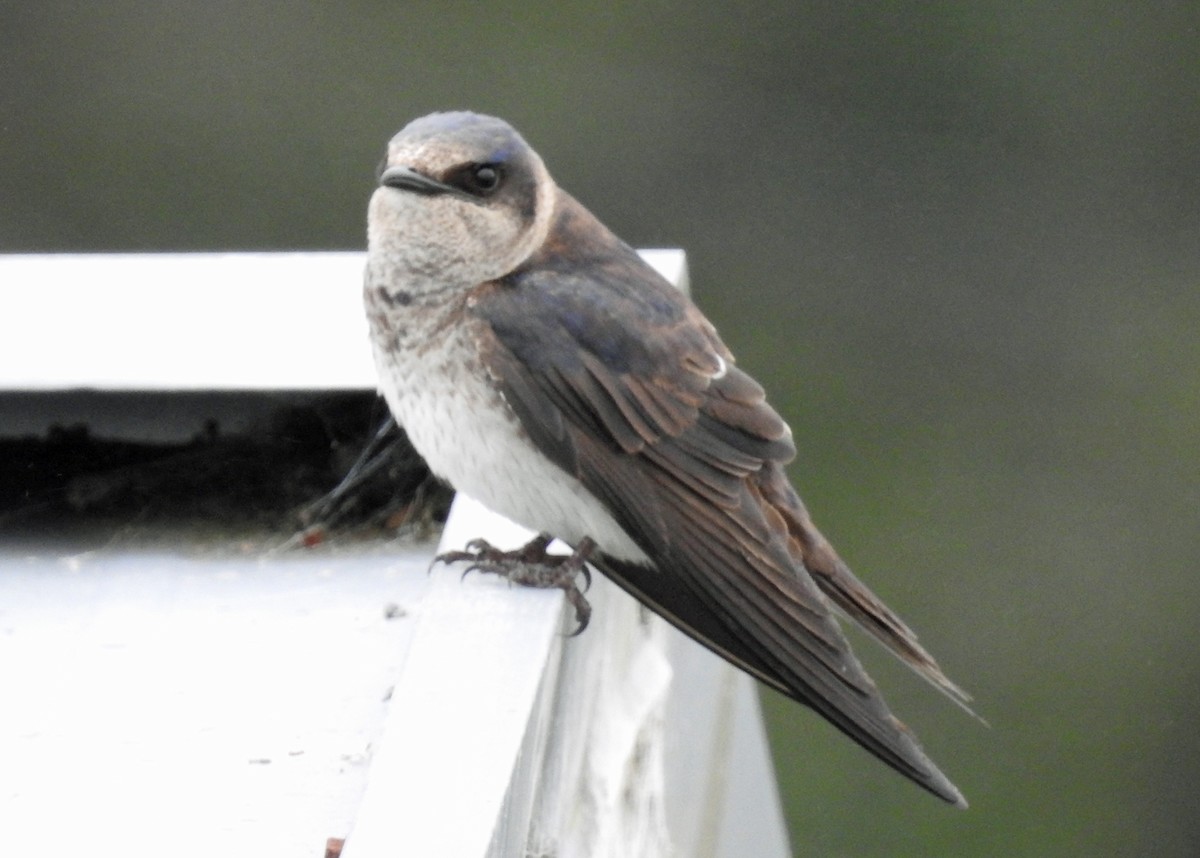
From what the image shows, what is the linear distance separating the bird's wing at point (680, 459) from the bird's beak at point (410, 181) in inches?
3.6

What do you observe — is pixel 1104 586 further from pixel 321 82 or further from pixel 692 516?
pixel 692 516

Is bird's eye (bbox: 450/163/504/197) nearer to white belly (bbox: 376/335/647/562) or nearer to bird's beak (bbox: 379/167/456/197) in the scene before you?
bird's beak (bbox: 379/167/456/197)

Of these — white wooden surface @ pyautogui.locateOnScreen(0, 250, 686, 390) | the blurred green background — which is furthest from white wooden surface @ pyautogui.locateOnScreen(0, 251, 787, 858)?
the blurred green background

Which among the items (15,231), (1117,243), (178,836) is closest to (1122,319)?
(1117,243)

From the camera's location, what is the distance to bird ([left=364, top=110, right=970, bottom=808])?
1.92 m

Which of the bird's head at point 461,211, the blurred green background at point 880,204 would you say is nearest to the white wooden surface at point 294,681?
the bird's head at point 461,211

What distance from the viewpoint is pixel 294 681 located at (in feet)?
5.56

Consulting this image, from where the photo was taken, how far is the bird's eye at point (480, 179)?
203cm

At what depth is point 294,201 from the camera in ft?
17.4

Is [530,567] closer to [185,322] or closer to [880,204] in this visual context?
[185,322]

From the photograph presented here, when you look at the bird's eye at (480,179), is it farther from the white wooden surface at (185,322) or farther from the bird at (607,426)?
the white wooden surface at (185,322)

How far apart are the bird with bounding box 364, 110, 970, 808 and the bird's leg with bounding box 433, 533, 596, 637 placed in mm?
14

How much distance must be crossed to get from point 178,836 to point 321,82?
429 centimetres

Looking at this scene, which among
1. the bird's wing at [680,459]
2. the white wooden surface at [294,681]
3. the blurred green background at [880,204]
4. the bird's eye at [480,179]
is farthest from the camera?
the blurred green background at [880,204]
